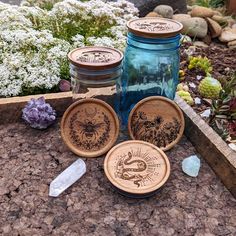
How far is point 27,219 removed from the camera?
1.38m

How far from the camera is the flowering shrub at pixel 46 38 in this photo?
2006 millimetres

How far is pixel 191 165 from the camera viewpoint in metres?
1.60

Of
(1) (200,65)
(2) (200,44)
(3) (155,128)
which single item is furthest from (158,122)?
(2) (200,44)

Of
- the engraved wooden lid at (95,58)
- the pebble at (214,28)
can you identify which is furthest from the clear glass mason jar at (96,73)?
the pebble at (214,28)

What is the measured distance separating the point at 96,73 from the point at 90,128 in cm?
22

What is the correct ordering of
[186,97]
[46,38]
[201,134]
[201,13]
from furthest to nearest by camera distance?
[201,13]
[186,97]
[46,38]
[201,134]

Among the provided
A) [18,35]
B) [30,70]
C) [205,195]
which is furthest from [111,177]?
[18,35]

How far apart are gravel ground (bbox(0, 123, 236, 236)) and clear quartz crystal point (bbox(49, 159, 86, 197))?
0.07 ft

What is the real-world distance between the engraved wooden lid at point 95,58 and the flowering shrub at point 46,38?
0.39 m

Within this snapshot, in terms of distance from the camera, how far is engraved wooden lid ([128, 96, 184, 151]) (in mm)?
1641

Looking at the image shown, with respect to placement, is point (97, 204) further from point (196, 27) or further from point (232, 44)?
point (232, 44)

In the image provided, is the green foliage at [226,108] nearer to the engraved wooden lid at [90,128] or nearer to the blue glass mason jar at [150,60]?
the blue glass mason jar at [150,60]

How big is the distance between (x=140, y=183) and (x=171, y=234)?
0.20 m

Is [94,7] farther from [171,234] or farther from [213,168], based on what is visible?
[171,234]
